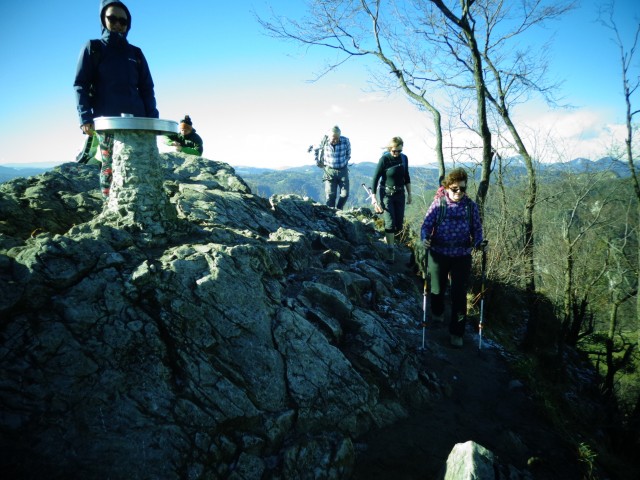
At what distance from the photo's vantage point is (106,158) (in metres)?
4.84

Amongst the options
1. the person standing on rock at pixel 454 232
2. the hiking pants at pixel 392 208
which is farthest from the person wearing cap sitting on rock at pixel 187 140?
the person standing on rock at pixel 454 232

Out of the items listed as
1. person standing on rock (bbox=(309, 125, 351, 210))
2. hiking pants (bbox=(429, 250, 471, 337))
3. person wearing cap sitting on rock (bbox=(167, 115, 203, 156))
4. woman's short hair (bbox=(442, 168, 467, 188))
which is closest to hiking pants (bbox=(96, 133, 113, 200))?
woman's short hair (bbox=(442, 168, 467, 188))

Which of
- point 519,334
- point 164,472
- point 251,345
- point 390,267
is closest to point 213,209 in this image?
point 251,345

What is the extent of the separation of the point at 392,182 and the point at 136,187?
17.7ft

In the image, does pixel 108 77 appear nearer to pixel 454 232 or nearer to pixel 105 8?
pixel 105 8

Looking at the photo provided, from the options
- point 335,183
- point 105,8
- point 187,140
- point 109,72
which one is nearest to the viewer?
point 105,8

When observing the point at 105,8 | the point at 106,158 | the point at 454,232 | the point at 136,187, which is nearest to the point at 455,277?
the point at 454,232

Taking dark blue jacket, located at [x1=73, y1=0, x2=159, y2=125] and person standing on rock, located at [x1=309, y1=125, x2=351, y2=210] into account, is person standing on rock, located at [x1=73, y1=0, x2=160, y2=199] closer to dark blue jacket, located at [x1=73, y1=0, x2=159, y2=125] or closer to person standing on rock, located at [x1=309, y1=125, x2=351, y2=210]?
dark blue jacket, located at [x1=73, y1=0, x2=159, y2=125]

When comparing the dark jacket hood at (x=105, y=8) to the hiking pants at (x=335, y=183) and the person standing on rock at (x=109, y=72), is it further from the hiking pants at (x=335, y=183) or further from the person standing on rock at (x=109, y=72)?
the hiking pants at (x=335, y=183)

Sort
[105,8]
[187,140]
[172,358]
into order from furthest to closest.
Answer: [187,140], [105,8], [172,358]

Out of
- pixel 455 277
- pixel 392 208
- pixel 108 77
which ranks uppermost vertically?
pixel 108 77

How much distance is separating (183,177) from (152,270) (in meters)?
5.65

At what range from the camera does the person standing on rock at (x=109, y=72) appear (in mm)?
4289

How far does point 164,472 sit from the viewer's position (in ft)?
9.44
